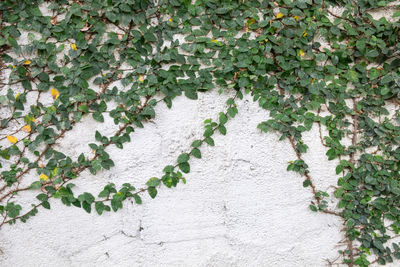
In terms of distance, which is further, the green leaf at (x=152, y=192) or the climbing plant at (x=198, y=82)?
the green leaf at (x=152, y=192)

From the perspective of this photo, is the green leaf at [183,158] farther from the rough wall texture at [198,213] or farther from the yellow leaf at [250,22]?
the yellow leaf at [250,22]

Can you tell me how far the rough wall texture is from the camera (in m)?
1.87

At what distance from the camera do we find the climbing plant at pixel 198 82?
1786 mm

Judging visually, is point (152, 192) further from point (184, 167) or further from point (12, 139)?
point (12, 139)

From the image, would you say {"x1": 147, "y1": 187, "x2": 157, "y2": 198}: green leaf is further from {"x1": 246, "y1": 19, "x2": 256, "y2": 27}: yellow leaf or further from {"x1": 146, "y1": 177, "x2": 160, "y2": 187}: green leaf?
{"x1": 246, "y1": 19, "x2": 256, "y2": 27}: yellow leaf

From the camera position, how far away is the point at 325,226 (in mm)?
2047

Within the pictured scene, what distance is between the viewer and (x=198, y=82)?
1.85 m

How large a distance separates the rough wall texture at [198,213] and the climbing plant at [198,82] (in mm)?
59

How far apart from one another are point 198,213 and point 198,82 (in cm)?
76

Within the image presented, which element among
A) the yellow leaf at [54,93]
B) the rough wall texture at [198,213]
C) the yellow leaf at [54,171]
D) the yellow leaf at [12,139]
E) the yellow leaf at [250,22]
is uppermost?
the yellow leaf at [250,22]

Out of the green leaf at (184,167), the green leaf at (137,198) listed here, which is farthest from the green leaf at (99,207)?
the green leaf at (184,167)

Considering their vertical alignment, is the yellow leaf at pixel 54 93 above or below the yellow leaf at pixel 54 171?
above

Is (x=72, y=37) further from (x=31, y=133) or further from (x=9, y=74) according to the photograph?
(x=31, y=133)

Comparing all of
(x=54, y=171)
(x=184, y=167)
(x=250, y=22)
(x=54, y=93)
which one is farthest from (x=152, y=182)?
(x=250, y=22)
